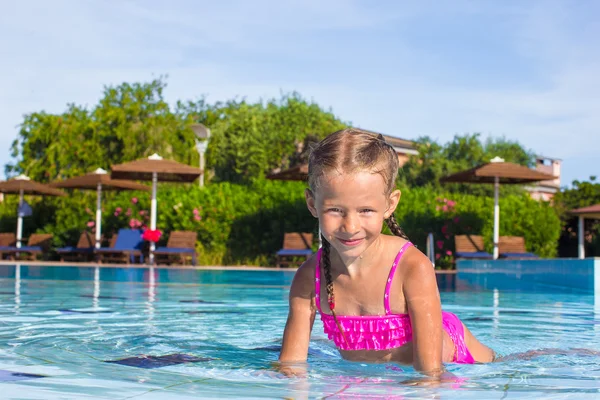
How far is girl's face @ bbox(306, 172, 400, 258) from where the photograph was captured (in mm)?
2494

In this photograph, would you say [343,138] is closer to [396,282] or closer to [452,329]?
[396,282]

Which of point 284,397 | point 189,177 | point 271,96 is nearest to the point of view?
point 284,397

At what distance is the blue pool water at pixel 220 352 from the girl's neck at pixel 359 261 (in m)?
0.40

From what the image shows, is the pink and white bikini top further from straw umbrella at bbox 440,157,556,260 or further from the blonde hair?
straw umbrella at bbox 440,157,556,260

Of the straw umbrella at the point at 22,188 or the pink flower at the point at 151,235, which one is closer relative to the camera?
the pink flower at the point at 151,235

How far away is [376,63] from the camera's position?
19812 mm

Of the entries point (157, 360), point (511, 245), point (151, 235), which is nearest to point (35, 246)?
point (151, 235)

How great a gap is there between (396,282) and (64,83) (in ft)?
53.9

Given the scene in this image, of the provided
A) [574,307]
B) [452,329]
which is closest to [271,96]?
[574,307]

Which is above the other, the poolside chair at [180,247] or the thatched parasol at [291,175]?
the thatched parasol at [291,175]

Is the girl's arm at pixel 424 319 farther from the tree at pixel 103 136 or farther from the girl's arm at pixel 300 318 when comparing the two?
the tree at pixel 103 136

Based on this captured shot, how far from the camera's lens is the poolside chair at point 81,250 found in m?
19.5

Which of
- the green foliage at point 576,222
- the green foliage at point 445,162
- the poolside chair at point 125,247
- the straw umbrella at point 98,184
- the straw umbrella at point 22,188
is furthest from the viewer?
the green foliage at point 445,162

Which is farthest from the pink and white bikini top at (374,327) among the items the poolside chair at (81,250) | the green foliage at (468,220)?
the poolside chair at (81,250)
